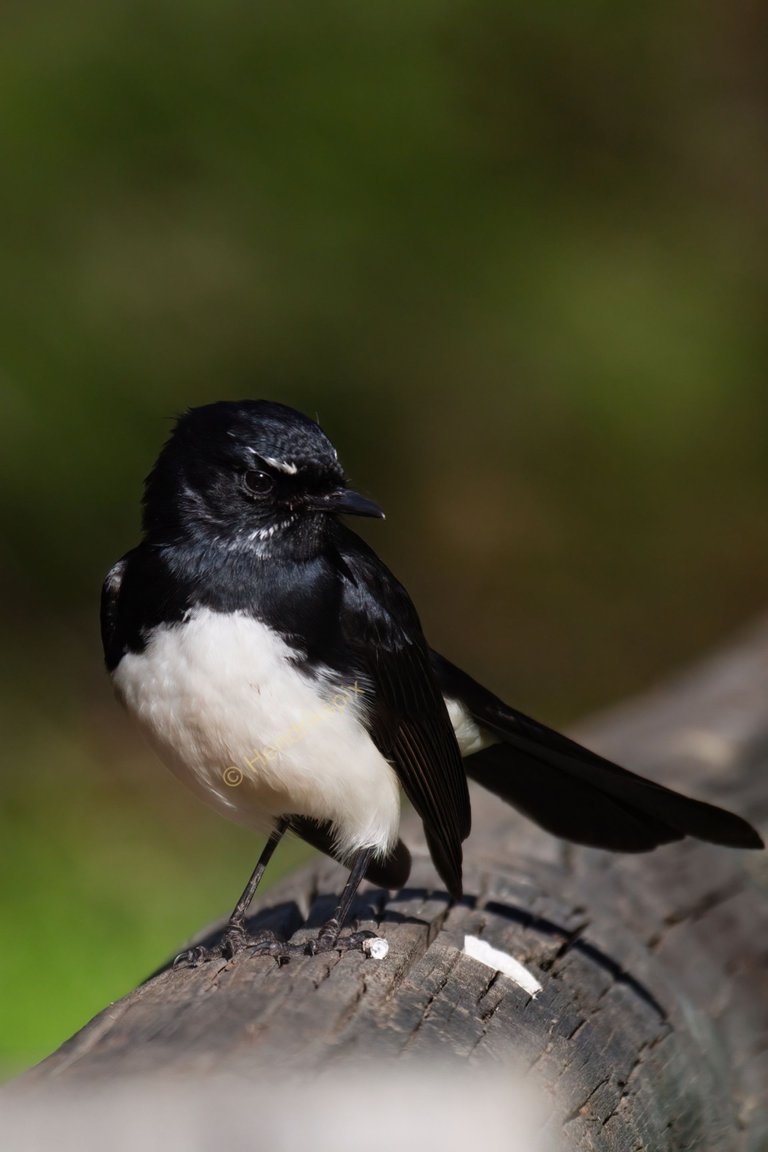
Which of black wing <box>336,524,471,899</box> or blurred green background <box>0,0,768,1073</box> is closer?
black wing <box>336,524,471,899</box>

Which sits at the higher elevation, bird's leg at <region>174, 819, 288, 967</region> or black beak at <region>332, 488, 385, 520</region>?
black beak at <region>332, 488, 385, 520</region>

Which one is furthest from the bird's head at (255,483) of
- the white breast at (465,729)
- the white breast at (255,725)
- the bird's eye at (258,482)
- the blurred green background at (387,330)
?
the blurred green background at (387,330)

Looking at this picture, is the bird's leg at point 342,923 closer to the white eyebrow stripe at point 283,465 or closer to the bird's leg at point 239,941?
the bird's leg at point 239,941

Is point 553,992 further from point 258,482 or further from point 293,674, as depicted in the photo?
point 258,482

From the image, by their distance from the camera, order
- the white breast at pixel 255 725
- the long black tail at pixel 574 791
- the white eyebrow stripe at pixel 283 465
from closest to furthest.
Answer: the white breast at pixel 255 725 → the white eyebrow stripe at pixel 283 465 → the long black tail at pixel 574 791

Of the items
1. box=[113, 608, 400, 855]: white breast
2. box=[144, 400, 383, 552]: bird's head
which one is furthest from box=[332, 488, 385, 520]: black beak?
box=[113, 608, 400, 855]: white breast

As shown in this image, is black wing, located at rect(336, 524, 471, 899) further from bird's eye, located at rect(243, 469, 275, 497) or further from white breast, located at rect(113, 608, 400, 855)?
bird's eye, located at rect(243, 469, 275, 497)

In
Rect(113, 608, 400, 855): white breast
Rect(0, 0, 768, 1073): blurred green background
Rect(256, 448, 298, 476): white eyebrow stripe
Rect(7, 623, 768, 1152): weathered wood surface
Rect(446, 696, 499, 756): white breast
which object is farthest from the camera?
Rect(0, 0, 768, 1073): blurred green background
